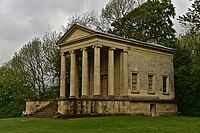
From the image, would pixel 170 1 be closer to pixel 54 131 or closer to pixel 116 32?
pixel 116 32

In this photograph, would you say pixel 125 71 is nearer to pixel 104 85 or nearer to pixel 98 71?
pixel 98 71

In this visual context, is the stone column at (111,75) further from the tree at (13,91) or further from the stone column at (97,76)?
the tree at (13,91)

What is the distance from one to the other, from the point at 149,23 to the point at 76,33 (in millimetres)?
17989

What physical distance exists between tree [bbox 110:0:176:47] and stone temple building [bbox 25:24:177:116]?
39.3 ft

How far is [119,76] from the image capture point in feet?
95.5

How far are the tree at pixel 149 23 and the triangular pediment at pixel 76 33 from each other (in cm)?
1548

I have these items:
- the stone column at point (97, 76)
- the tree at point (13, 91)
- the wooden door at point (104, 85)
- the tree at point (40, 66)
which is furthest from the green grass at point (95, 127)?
the tree at point (40, 66)

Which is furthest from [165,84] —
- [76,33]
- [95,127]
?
[95,127]

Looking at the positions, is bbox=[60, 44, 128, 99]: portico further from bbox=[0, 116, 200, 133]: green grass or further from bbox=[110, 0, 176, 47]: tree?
bbox=[110, 0, 176, 47]: tree

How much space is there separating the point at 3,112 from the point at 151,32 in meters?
23.6

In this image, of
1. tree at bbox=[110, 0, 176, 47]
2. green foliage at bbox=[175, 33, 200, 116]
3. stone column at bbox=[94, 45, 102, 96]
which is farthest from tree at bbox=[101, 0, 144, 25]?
stone column at bbox=[94, 45, 102, 96]

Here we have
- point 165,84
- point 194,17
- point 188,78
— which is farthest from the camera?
point 165,84

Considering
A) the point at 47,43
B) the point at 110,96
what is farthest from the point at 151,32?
the point at 110,96

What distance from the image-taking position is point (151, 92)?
1212 inches
